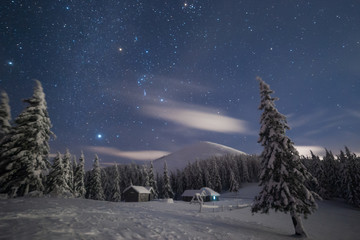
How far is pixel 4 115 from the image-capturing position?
2236cm

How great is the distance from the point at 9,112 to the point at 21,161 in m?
8.79

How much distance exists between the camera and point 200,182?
269 feet

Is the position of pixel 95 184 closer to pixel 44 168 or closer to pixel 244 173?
pixel 44 168

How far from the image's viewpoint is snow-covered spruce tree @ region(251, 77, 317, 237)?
51.8 feet

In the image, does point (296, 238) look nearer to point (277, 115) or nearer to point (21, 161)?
point (277, 115)

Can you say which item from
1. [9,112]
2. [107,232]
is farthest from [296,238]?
[9,112]

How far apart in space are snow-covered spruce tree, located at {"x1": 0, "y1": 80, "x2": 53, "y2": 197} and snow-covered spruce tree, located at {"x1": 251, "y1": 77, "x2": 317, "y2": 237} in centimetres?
2114

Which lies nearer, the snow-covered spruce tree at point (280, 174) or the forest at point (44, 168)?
the snow-covered spruce tree at point (280, 174)

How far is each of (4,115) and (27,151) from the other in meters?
7.91

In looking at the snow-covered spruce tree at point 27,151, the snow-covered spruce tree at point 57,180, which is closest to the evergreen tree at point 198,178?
the snow-covered spruce tree at point 57,180

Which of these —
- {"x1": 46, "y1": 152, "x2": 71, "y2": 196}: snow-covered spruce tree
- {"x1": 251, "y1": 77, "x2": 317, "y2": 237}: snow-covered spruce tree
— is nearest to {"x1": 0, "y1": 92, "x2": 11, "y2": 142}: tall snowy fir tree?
{"x1": 46, "y1": 152, "x2": 71, "y2": 196}: snow-covered spruce tree

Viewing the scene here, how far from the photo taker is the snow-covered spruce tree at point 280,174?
1580cm

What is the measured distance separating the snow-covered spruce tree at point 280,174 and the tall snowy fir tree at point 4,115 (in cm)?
2854

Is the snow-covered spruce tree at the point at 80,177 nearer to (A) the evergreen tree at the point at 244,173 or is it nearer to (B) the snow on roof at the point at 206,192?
(B) the snow on roof at the point at 206,192
